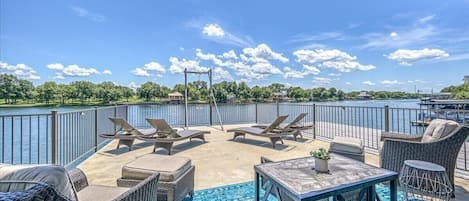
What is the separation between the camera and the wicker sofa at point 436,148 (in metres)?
2.74

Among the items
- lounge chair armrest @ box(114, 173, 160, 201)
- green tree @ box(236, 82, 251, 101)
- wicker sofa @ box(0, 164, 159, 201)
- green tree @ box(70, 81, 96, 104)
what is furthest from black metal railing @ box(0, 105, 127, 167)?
green tree @ box(236, 82, 251, 101)

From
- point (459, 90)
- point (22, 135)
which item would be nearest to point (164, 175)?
point (22, 135)

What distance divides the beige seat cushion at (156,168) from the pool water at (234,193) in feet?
1.61

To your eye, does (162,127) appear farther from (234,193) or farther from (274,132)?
(234,193)

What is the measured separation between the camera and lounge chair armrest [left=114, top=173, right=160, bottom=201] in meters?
1.42

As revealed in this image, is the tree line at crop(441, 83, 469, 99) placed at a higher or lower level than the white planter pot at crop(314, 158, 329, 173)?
higher

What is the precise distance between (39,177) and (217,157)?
3.73 meters

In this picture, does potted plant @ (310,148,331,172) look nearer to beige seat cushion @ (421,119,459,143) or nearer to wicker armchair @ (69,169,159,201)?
wicker armchair @ (69,169,159,201)

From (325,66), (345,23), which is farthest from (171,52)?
(325,66)

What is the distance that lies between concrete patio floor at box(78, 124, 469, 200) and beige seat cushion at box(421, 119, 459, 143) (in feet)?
2.23

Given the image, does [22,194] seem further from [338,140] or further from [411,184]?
[338,140]

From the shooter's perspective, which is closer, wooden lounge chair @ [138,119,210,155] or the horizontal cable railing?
the horizontal cable railing

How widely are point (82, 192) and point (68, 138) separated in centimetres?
285

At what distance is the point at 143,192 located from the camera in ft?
5.26
